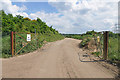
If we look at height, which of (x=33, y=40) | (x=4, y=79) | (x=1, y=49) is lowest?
(x=4, y=79)

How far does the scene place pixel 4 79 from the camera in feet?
14.0

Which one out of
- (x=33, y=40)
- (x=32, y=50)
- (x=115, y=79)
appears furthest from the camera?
(x=33, y=40)

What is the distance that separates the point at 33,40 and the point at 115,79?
9.93 meters

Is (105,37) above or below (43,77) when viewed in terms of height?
above

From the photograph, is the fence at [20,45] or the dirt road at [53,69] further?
the fence at [20,45]

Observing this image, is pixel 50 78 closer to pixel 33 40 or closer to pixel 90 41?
pixel 33 40

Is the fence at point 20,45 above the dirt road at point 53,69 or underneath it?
above

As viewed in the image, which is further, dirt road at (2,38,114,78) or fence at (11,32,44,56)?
fence at (11,32,44,56)

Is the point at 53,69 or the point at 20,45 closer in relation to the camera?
the point at 53,69

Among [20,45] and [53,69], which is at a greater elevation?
[20,45]

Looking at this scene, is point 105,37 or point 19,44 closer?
point 105,37

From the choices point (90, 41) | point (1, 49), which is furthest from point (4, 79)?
point (90, 41)

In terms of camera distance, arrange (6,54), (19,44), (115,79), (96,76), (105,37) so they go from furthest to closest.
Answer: (19,44), (6,54), (105,37), (96,76), (115,79)

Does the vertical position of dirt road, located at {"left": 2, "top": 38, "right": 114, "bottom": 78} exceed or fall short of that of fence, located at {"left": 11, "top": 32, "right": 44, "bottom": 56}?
it falls short
